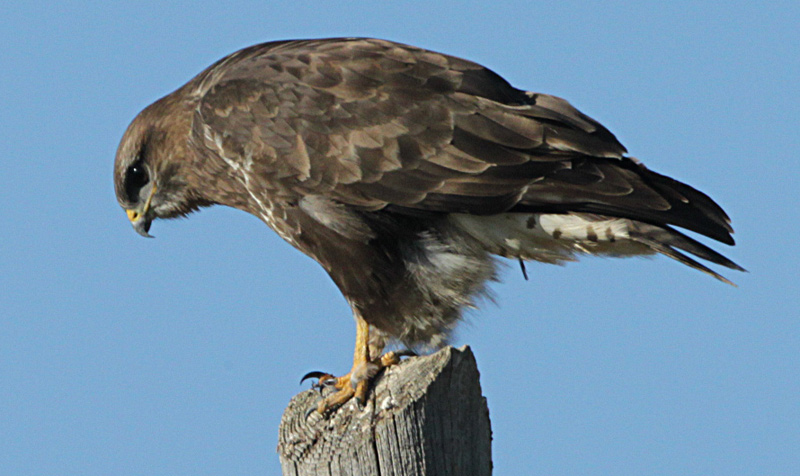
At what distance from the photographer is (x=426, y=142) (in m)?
5.50

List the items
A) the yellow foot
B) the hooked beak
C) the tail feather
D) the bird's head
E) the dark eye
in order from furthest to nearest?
the hooked beak → the dark eye → the bird's head → the yellow foot → the tail feather

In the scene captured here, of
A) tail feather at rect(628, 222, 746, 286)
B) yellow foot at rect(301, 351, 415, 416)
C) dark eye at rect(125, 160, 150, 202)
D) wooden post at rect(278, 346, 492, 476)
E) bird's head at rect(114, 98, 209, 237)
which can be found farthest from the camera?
dark eye at rect(125, 160, 150, 202)

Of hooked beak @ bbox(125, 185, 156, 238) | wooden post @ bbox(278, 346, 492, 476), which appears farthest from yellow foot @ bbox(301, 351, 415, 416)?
hooked beak @ bbox(125, 185, 156, 238)

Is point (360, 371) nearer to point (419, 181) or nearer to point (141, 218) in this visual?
point (419, 181)

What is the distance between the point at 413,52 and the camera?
5891mm

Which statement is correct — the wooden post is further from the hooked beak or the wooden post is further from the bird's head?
the hooked beak

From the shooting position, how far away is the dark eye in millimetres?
7023

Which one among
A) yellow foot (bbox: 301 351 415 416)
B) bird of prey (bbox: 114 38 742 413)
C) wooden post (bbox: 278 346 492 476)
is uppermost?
bird of prey (bbox: 114 38 742 413)

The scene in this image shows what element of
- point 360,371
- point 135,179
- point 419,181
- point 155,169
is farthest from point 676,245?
point 135,179

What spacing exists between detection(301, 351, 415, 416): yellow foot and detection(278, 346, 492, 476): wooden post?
0.60 ft

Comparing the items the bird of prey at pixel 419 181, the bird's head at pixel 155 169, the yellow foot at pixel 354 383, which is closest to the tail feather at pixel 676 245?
the bird of prey at pixel 419 181

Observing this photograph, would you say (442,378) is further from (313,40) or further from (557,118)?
(313,40)

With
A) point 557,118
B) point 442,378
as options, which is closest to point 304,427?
point 442,378

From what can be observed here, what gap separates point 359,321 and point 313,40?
175cm
